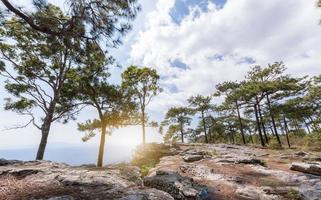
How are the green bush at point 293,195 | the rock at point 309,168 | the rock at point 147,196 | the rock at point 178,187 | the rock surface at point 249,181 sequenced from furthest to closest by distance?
the rock at point 309,168 → the rock surface at point 249,181 → the green bush at point 293,195 → the rock at point 178,187 → the rock at point 147,196

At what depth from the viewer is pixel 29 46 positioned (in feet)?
39.5

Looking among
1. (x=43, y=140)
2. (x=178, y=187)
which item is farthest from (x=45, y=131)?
Result: (x=178, y=187)

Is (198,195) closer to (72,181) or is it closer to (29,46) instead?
(72,181)

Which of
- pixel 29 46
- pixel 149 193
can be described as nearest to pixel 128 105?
pixel 29 46

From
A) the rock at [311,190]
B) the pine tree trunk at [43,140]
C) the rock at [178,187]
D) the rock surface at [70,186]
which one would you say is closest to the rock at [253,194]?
the rock at [311,190]

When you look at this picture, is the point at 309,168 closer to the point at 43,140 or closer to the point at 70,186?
the point at 70,186

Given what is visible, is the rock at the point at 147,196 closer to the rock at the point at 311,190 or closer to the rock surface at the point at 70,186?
the rock surface at the point at 70,186

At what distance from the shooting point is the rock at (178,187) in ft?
17.6

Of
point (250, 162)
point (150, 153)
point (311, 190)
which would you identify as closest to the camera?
point (311, 190)

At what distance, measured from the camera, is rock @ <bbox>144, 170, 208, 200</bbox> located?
5.36 m

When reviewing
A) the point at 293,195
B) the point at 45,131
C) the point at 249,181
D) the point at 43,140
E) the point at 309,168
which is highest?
the point at 45,131

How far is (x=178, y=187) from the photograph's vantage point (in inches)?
224

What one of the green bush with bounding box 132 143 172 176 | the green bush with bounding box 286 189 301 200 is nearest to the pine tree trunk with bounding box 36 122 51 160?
the green bush with bounding box 132 143 172 176

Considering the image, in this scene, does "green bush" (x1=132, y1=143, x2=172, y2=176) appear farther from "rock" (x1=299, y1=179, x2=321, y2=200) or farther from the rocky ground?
"rock" (x1=299, y1=179, x2=321, y2=200)
